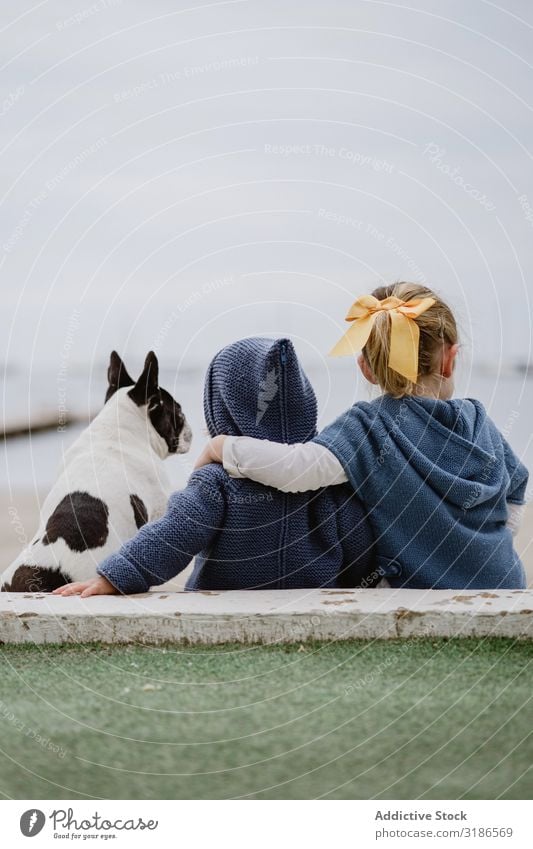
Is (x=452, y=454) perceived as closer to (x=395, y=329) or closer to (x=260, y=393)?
(x=395, y=329)

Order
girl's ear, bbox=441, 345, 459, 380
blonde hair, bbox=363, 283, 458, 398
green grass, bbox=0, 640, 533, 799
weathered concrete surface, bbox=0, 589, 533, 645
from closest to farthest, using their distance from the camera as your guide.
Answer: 1. green grass, bbox=0, 640, 533, 799
2. weathered concrete surface, bbox=0, 589, 533, 645
3. blonde hair, bbox=363, 283, 458, 398
4. girl's ear, bbox=441, 345, 459, 380

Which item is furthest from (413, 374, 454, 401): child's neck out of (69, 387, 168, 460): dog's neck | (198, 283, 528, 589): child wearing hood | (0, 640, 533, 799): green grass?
(69, 387, 168, 460): dog's neck

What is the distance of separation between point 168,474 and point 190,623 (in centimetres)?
98

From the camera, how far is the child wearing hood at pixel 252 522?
7.89 feet

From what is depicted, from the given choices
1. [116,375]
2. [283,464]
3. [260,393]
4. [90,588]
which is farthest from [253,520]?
[116,375]

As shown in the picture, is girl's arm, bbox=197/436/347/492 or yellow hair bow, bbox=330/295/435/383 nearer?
girl's arm, bbox=197/436/347/492

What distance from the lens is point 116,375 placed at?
312cm

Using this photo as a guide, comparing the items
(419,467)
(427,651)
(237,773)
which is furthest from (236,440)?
(237,773)

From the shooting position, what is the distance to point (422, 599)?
2.28 m

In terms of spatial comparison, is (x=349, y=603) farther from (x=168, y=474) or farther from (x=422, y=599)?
(x=168, y=474)

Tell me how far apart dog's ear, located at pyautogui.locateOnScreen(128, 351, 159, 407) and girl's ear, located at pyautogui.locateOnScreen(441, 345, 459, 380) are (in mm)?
846

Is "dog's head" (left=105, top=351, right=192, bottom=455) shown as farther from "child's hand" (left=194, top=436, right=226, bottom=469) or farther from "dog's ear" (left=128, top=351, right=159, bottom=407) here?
"child's hand" (left=194, top=436, right=226, bottom=469)

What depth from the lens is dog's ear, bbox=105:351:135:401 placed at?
3.12 meters
